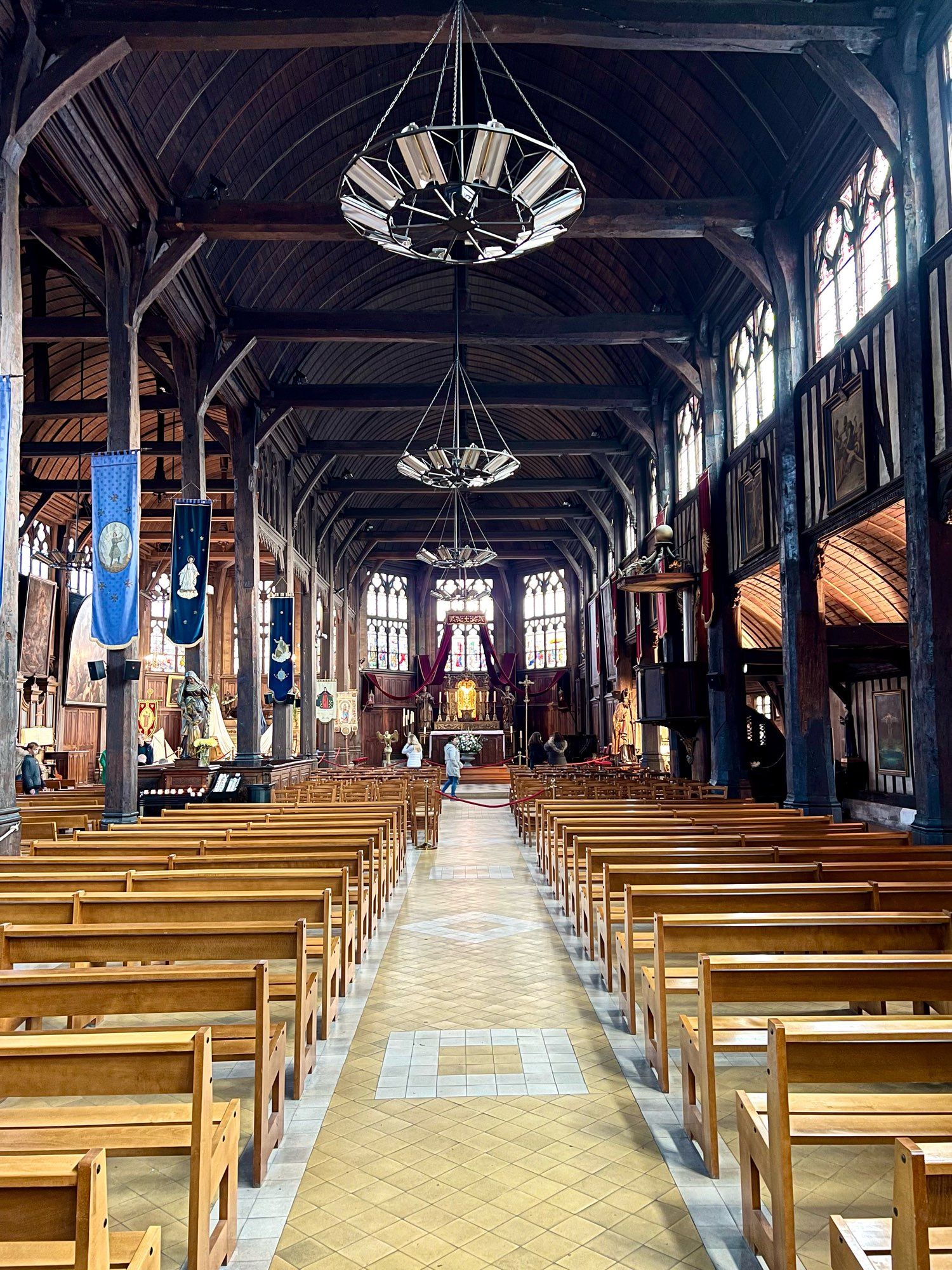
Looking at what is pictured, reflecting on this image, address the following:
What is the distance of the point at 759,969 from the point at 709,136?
1249 centimetres

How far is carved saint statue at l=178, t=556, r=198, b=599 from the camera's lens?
12750mm

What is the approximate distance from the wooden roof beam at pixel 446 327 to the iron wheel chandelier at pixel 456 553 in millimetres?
2714

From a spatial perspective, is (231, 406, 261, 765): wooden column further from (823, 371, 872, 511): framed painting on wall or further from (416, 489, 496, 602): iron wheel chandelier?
(823, 371, 872, 511): framed painting on wall

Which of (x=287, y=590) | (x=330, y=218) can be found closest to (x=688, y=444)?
(x=330, y=218)

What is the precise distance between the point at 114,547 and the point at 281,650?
9.29 meters

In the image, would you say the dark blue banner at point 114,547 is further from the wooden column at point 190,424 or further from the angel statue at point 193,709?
the angel statue at point 193,709

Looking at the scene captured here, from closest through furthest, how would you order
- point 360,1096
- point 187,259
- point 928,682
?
point 360,1096, point 928,682, point 187,259

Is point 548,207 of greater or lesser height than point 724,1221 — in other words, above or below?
above

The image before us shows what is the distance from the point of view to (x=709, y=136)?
487 inches

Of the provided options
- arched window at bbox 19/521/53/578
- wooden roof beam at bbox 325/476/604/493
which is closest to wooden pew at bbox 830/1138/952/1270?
wooden roof beam at bbox 325/476/604/493

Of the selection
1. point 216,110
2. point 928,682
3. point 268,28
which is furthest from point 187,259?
point 928,682

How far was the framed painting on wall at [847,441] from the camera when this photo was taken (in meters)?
9.28

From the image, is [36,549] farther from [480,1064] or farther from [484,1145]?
[484,1145]

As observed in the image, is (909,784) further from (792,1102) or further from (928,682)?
(792,1102)
